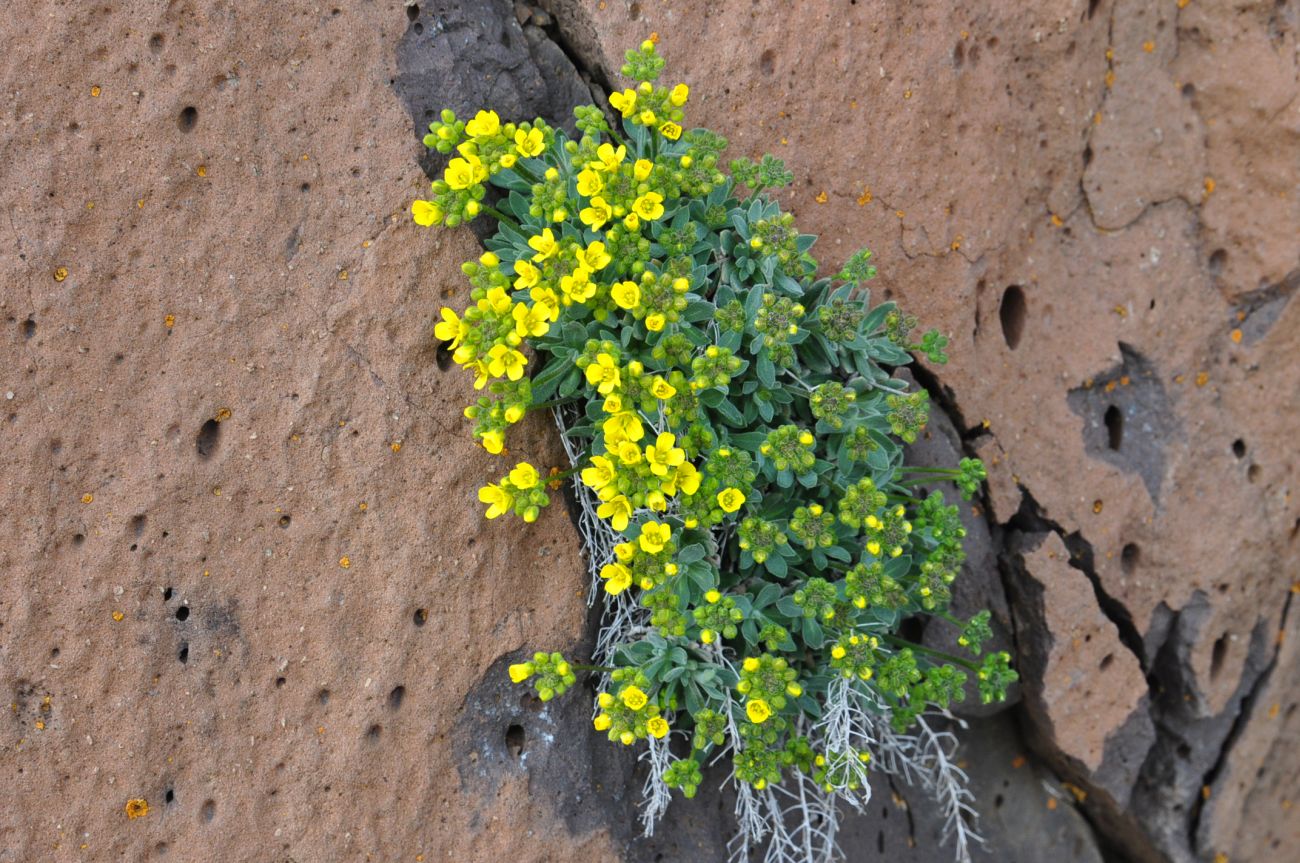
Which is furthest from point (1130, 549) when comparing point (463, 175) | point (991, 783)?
point (463, 175)

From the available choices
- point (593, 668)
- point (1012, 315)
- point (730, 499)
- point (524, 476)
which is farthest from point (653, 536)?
point (1012, 315)

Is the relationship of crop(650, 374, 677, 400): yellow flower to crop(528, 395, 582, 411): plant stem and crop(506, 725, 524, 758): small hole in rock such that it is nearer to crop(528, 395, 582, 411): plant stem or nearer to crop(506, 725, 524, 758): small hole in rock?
crop(528, 395, 582, 411): plant stem

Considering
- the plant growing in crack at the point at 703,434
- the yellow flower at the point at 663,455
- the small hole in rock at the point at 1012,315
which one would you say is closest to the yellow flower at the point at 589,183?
the plant growing in crack at the point at 703,434

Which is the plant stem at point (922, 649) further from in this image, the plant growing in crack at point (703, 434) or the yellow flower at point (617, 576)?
the yellow flower at point (617, 576)

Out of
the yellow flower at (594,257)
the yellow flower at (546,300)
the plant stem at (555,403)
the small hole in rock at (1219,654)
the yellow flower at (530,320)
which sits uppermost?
the yellow flower at (594,257)

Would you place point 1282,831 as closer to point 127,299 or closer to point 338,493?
point 338,493

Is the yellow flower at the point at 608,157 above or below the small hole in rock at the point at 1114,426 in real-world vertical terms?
above
